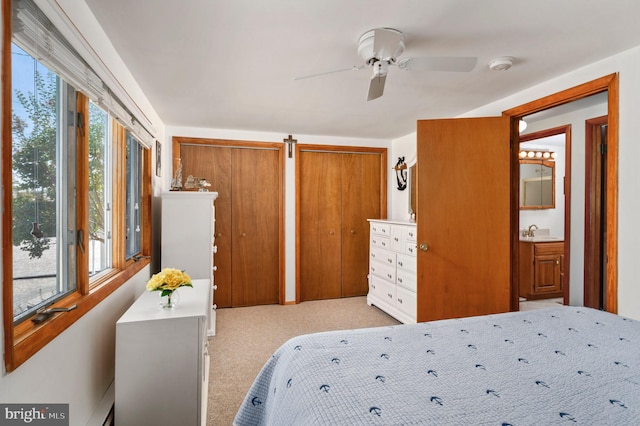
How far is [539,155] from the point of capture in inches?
185

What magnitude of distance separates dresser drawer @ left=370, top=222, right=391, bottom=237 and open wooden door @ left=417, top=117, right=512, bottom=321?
3.50 feet

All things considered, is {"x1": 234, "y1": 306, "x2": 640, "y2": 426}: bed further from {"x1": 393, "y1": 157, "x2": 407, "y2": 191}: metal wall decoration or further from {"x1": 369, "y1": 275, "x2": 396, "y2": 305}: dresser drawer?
{"x1": 393, "y1": 157, "x2": 407, "y2": 191}: metal wall decoration

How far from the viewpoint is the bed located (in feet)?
3.16

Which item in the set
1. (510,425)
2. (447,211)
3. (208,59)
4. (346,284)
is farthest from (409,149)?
(510,425)

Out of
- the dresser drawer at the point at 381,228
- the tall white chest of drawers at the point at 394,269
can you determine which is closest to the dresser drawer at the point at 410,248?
the tall white chest of drawers at the point at 394,269

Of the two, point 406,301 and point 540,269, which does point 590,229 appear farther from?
point 406,301

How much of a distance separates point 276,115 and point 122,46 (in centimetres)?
166

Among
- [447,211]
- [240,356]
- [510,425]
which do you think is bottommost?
[240,356]

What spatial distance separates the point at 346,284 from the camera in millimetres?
4664

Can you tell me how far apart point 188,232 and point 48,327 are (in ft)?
6.41

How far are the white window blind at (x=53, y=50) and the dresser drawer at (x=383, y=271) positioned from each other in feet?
10.1

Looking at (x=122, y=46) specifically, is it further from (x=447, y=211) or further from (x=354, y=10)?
(x=447, y=211)

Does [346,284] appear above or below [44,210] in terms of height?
below

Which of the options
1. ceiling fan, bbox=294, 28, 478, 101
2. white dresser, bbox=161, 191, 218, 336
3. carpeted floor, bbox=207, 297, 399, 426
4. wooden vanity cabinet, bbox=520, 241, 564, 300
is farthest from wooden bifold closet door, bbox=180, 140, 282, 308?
wooden vanity cabinet, bbox=520, 241, 564, 300
